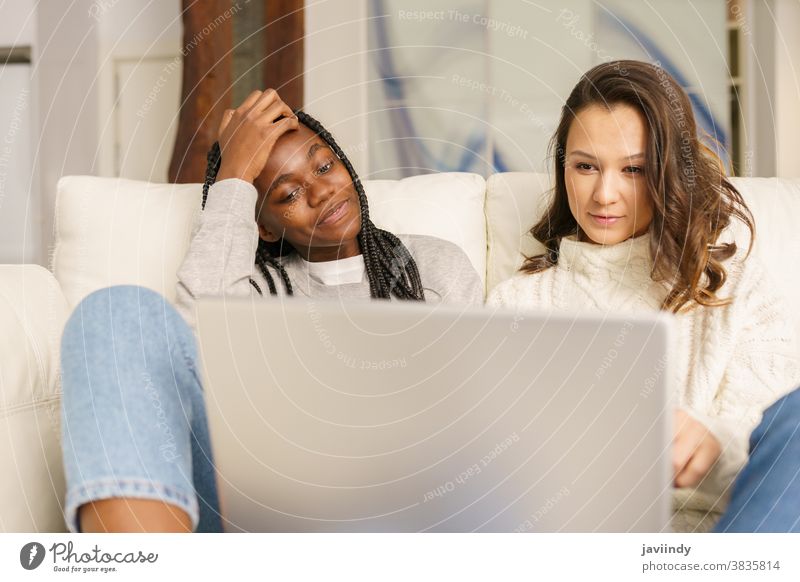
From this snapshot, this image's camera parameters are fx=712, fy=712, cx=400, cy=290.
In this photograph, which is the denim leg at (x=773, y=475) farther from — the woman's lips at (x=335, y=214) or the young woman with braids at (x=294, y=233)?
the woman's lips at (x=335, y=214)

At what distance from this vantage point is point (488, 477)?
1.66ft

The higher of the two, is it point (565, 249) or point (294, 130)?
point (294, 130)

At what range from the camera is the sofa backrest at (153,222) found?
1014 millimetres

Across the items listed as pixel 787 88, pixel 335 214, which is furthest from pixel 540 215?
pixel 787 88

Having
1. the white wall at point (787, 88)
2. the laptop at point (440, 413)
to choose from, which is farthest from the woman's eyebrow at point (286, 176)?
the white wall at point (787, 88)

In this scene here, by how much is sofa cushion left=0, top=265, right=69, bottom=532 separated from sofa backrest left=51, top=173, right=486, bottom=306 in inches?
7.3

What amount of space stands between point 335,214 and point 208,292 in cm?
19

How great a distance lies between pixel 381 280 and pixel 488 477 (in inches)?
18.8

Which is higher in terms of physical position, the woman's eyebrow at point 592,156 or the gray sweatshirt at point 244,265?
the woman's eyebrow at point 592,156

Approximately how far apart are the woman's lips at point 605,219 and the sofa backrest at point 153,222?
23 cm

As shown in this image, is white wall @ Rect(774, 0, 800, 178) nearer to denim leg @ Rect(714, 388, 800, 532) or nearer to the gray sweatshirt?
the gray sweatshirt
